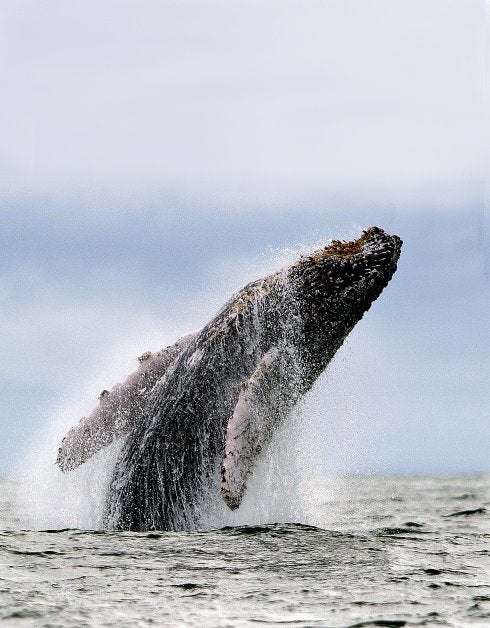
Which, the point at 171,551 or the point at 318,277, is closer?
the point at 171,551

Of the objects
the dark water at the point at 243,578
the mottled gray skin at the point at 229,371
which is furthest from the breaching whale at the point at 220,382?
the dark water at the point at 243,578

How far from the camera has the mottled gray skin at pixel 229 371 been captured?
1202cm

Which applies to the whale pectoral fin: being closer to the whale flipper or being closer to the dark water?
the dark water

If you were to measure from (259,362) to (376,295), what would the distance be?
184 cm

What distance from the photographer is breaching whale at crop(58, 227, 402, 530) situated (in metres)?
12.0

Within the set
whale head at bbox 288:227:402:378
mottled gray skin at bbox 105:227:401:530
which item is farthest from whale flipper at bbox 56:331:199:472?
whale head at bbox 288:227:402:378

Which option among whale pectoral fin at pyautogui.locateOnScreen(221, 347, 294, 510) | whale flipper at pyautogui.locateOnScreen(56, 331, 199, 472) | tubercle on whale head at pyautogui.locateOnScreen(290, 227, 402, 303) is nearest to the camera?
whale pectoral fin at pyautogui.locateOnScreen(221, 347, 294, 510)

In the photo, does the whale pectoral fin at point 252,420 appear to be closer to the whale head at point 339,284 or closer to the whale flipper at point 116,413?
the whale head at point 339,284

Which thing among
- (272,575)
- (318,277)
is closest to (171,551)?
(272,575)

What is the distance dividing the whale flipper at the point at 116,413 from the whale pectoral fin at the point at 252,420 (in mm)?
1442

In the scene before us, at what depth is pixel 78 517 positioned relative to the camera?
12617 millimetres

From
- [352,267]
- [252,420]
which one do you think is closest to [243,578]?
[252,420]

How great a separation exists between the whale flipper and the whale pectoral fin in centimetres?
144

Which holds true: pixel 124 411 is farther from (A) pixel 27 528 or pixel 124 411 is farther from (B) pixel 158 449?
(A) pixel 27 528
